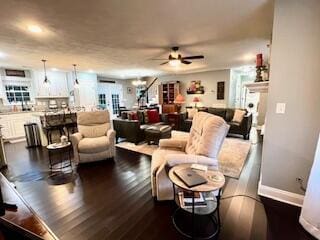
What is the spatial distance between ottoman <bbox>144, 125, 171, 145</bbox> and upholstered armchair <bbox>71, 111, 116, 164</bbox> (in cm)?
116

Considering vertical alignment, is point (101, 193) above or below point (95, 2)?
below

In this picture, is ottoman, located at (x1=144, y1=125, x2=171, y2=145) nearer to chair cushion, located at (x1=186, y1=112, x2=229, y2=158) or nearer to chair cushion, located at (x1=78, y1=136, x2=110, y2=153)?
chair cushion, located at (x1=78, y1=136, x2=110, y2=153)

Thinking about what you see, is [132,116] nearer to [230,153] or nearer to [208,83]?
[230,153]

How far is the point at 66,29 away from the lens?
2836 millimetres

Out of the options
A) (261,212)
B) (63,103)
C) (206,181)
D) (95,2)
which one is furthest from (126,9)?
(63,103)

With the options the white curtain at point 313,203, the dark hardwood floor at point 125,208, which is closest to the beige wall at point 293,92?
the white curtain at point 313,203

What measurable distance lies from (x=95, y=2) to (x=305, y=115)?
2820mm

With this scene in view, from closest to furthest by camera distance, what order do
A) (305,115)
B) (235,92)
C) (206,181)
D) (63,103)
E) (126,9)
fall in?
(206,181), (305,115), (126,9), (63,103), (235,92)

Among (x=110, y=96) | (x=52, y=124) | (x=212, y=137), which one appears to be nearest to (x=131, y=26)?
(x=212, y=137)

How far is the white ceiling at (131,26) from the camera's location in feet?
7.16

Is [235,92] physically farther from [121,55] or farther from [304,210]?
[304,210]

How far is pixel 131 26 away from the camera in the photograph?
281 cm

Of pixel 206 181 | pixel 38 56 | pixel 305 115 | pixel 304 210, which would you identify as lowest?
pixel 304 210

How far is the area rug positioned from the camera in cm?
315
